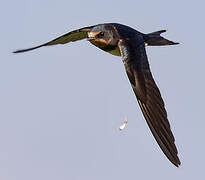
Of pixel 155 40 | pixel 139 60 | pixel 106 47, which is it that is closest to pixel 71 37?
pixel 106 47

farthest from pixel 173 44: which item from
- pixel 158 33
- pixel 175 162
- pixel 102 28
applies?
pixel 175 162

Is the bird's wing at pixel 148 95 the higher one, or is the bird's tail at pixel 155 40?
the bird's tail at pixel 155 40

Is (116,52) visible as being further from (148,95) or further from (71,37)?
(148,95)

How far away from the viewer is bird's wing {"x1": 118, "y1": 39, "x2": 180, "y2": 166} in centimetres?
1286

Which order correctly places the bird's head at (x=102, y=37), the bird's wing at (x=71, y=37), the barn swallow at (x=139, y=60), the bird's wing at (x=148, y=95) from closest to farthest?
the bird's wing at (x=148, y=95), the barn swallow at (x=139, y=60), the bird's head at (x=102, y=37), the bird's wing at (x=71, y=37)

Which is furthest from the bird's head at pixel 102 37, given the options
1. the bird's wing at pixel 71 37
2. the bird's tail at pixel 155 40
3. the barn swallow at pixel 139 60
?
the bird's tail at pixel 155 40

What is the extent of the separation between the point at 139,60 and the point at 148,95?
0.61m

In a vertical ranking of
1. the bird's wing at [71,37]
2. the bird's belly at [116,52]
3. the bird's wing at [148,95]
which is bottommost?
the bird's wing at [148,95]

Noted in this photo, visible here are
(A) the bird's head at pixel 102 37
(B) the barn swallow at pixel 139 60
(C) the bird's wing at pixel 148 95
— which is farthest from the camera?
(A) the bird's head at pixel 102 37

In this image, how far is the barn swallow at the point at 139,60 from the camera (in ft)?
42.6

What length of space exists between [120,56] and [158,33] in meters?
1.57

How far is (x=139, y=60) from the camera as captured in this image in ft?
45.4

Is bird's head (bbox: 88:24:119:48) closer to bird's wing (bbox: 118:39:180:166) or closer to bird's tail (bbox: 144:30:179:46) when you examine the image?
bird's wing (bbox: 118:39:180:166)

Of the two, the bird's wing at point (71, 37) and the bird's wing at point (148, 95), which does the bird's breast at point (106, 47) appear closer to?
the bird's wing at point (148, 95)
